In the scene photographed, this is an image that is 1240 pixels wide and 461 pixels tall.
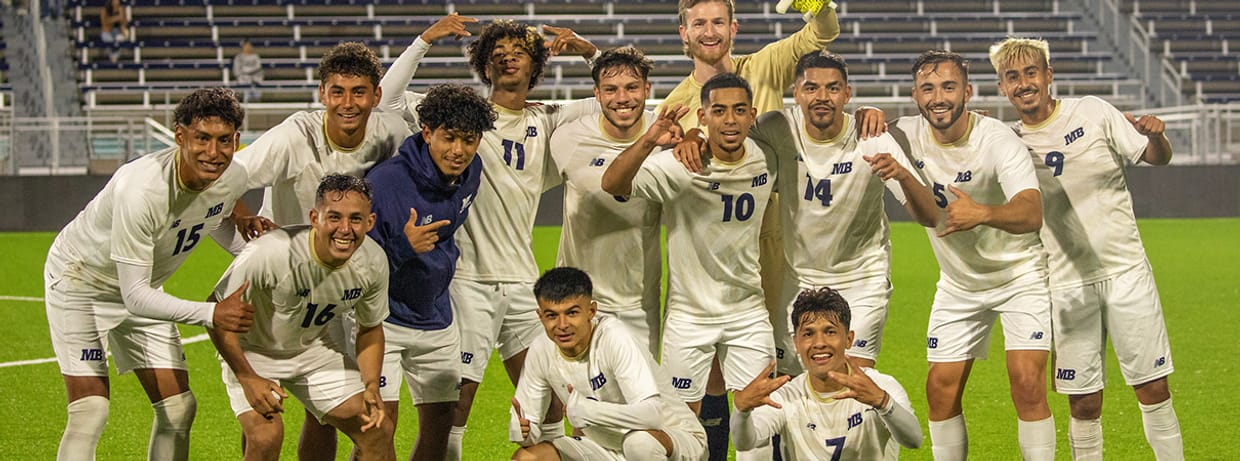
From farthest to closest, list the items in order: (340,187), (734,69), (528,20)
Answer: (528,20), (734,69), (340,187)

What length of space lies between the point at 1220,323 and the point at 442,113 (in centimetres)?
745

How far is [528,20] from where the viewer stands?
2339cm

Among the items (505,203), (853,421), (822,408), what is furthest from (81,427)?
(853,421)

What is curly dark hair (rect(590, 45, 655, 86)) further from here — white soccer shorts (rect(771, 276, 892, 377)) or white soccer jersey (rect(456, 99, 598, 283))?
white soccer shorts (rect(771, 276, 892, 377))

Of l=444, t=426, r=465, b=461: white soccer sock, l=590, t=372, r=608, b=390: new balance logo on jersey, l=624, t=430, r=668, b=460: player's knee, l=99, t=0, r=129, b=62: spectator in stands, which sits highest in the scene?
l=99, t=0, r=129, b=62: spectator in stands

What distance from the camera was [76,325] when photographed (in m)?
4.86

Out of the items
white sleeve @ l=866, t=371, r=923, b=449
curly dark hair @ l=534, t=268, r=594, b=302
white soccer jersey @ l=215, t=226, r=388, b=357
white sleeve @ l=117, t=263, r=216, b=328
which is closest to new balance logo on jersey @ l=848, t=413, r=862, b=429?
white sleeve @ l=866, t=371, r=923, b=449

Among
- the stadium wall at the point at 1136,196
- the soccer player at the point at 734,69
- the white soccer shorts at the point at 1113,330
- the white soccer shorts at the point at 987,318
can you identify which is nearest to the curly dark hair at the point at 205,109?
the soccer player at the point at 734,69

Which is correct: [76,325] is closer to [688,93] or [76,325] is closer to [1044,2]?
[688,93]

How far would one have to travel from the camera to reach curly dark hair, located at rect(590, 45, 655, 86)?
496 centimetres

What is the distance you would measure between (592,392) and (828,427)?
34.6 inches

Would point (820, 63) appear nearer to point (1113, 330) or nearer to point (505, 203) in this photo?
point (505, 203)

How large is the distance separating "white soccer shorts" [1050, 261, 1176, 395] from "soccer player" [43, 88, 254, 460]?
Answer: 3.28m

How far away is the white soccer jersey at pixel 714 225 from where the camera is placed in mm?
4934
